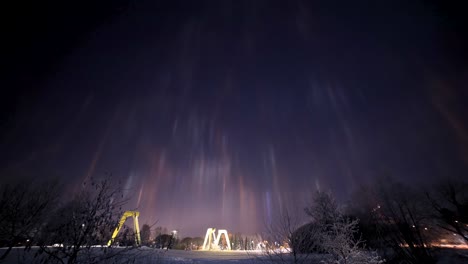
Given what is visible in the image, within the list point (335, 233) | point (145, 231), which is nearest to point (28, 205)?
point (145, 231)

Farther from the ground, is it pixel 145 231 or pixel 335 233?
pixel 335 233

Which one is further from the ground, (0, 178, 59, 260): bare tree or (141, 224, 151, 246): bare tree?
(0, 178, 59, 260): bare tree

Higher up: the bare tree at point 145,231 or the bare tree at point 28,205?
the bare tree at point 28,205

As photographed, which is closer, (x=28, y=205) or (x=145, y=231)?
(x=145, y=231)

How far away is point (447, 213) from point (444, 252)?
11.5 meters

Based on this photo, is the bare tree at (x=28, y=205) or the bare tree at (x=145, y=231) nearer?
the bare tree at (x=145, y=231)

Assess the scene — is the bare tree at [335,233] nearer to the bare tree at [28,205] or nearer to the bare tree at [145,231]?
the bare tree at [145,231]

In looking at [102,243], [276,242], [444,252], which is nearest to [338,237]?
[276,242]

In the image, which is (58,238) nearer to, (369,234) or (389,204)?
(389,204)

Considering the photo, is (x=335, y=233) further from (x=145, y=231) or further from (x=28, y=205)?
(x=28, y=205)

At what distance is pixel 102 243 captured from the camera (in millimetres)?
7223

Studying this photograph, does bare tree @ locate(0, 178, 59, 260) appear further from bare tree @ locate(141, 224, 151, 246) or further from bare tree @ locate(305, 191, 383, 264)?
bare tree @ locate(305, 191, 383, 264)

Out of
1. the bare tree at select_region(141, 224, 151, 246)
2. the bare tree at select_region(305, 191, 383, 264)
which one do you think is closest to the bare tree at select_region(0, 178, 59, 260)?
the bare tree at select_region(141, 224, 151, 246)

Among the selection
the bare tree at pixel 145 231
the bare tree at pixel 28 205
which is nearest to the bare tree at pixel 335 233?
the bare tree at pixel 145 231
